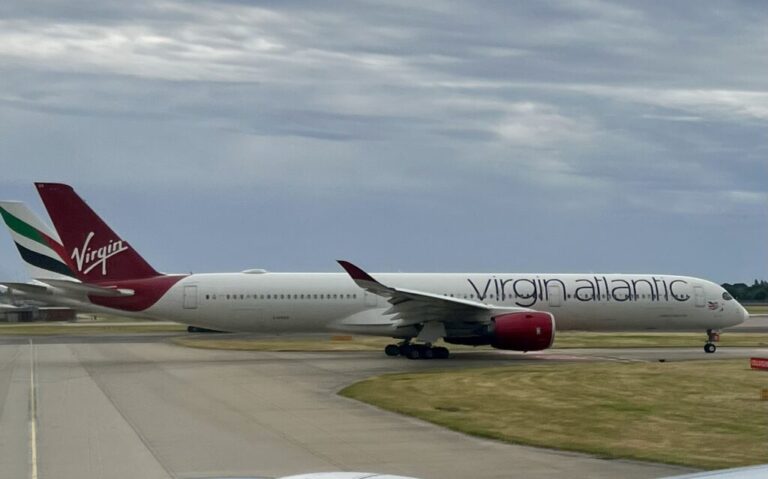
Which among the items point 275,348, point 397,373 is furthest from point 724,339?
point 397,373

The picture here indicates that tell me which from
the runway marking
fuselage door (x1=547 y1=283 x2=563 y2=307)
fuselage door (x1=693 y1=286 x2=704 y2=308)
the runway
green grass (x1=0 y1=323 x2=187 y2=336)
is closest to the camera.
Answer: the runway

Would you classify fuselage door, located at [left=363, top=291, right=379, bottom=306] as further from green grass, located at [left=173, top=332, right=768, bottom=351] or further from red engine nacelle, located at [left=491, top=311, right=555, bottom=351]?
red engine nacelle, located at [left=491, top=311, right=555, bottom=351]

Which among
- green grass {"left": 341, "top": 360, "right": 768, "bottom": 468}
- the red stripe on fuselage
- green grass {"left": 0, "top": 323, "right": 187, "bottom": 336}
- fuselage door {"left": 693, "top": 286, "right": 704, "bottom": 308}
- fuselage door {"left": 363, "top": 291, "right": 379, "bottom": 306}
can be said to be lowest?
green grass {"left": 341, "top": 360, "right": 768, "bottom": 468}

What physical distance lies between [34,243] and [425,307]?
16.1m

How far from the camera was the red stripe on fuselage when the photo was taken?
32.0 meters

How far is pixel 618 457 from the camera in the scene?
14.0 metres

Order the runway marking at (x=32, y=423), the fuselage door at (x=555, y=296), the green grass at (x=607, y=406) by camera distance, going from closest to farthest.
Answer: the runway marking at (x=32, y=423) → the green grass at (x=607, y=406) → the fuselage door at (x=555, y=296)

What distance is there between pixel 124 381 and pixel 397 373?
6860 millimetres

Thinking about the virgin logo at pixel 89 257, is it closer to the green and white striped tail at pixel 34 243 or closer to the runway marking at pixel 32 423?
the runway marking at pixel 32 423

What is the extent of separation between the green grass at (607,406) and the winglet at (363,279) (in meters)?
4.19

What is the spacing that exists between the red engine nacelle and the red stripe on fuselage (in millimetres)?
10526

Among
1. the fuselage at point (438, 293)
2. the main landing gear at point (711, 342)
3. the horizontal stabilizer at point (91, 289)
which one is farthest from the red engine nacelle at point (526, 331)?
the horizontal stabilizer at point (91, 289)

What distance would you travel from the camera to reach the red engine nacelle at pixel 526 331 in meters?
30.0

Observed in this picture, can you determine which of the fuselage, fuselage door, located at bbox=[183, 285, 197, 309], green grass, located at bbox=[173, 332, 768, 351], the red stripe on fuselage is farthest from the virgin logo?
green grass, located at bbox=[173, 332, 768, 351]
